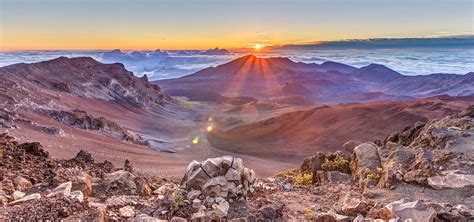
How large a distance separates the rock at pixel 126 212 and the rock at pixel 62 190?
901mm

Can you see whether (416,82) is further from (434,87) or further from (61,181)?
(61,181)

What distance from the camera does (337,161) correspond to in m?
10.6

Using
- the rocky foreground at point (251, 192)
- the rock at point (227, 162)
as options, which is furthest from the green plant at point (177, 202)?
the rock at point (227, 162)

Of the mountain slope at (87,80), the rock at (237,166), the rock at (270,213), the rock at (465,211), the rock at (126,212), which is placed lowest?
the mountain slope at (87,80)

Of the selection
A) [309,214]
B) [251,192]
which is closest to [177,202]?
[251,192]

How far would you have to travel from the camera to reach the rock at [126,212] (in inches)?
237

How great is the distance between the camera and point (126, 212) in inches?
240

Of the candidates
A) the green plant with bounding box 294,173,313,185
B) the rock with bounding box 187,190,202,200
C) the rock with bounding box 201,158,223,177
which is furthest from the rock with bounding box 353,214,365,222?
the green plant with bounding box 294,173,313,185

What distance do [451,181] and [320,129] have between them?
1756 inches

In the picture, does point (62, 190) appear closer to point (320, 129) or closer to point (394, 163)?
point (394, 163)

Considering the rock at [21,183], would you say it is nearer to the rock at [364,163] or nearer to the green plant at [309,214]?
the green plant at [309,214]

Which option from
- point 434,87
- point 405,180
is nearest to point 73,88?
point 405,180

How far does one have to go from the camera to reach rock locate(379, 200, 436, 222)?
18.0ft

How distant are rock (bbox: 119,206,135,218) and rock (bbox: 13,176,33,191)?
2.07 metres
